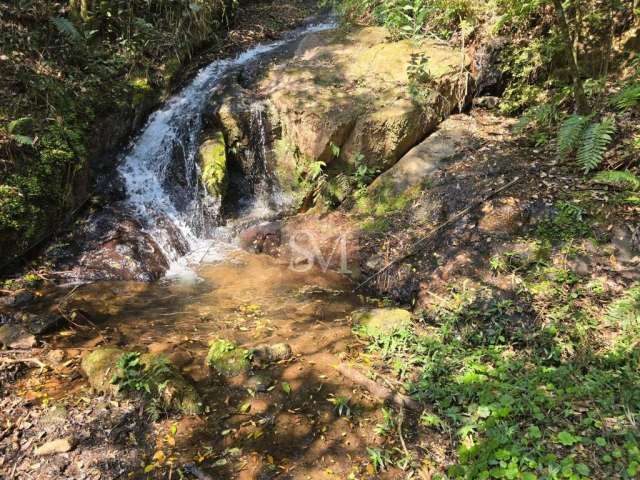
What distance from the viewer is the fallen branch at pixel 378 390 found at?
370 centimetres

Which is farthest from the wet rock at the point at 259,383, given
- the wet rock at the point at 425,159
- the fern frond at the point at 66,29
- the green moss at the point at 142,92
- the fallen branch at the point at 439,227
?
the fern frond at the point at 66,29

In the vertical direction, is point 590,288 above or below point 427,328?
above

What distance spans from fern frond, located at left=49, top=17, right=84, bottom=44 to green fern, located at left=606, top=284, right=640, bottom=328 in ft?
30.1

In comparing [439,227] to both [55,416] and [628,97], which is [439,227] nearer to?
[628,97]

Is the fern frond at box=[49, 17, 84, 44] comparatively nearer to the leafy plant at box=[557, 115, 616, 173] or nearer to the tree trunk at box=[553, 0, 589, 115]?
the tree trunk at box=[553, 0, 589, 115]

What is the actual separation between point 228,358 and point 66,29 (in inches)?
270

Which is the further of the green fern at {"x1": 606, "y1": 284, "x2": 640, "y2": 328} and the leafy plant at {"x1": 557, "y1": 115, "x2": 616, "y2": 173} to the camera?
the leafy plant at {"x1": 557, "y1": 115, "x2": 616, "y2": 173}

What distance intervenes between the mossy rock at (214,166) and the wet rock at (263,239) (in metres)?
0.96

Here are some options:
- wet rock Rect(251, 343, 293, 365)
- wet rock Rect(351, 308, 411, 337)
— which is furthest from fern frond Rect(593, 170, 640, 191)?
wet rock Rect(251, 343, 293, 365)

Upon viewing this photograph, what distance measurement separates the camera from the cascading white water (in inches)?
287

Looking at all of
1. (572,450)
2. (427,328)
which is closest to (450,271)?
(427,328)

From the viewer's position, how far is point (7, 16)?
707 cm

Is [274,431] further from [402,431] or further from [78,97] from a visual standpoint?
[78,97]

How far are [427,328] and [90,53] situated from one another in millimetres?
7900
